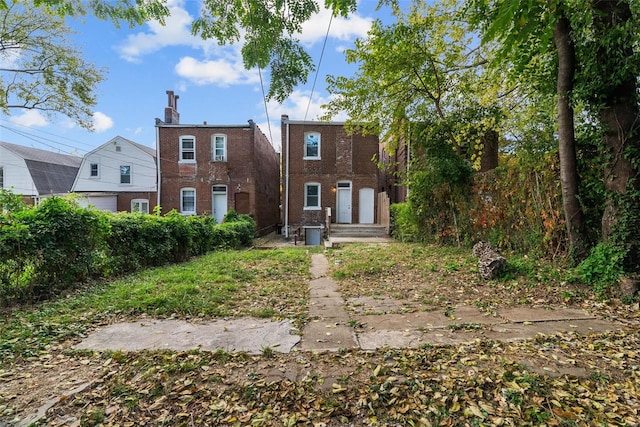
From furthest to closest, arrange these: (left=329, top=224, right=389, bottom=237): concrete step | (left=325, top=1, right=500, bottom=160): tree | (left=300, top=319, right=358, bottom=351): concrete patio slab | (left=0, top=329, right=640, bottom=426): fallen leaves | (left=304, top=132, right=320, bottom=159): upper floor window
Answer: (left=304, top=132, right=320, bottom=159): upper floor window → (left=329, top=224, right=389, bottom=237): concrete step → (left=325, top=1, right=500, bottom=160): tree → (left=300, top=319, right=358, bottom=351): concrete patio slab → (left=0, top=329, right=640, bottom=426): fallen leaves

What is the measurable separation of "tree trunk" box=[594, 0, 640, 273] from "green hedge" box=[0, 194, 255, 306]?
7.96 m

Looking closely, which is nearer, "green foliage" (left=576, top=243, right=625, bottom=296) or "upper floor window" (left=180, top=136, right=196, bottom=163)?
"green foliage" (left=576, top=243, right=625, bottom=296)

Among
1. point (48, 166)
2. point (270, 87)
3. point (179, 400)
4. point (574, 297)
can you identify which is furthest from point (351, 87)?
point (48, 166)

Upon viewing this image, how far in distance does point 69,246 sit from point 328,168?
1298 centimetres

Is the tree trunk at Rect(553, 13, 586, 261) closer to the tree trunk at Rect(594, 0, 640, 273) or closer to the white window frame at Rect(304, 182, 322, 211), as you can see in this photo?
the tree trunk at Rect(594, 0, 640, 273)

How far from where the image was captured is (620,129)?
4137mm

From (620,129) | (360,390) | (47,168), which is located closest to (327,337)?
(360,390)

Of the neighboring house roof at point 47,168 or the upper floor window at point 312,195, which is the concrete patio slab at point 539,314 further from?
the neighboring house roof at point 47,168

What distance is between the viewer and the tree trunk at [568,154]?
4609 mm

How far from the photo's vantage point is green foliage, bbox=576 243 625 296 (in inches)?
157

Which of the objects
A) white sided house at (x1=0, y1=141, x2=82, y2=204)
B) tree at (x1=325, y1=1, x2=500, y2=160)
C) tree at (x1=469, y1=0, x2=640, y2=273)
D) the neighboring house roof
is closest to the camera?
tree at (x1=469, y1=0, x2=640, y2=273)

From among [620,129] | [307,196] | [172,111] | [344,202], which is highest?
[172,111]

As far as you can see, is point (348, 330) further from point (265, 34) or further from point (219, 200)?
point (219, 200)

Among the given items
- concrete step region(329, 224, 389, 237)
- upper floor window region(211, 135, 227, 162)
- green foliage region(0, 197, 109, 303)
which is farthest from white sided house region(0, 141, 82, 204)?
green foliage region(0, 197, 109, 303)
